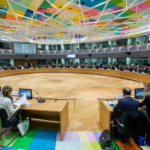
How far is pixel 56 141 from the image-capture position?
2.97 metres

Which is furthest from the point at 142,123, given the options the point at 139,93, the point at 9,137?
the point at 9,137

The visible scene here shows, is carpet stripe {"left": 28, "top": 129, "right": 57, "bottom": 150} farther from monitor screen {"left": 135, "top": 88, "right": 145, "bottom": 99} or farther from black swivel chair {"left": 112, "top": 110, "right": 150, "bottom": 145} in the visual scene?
monitor screen {"left": 135, "top": 88, "right": 145, "bottom": 99}

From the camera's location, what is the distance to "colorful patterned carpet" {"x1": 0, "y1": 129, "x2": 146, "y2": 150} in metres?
2.74

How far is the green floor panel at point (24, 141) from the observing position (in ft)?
9.19

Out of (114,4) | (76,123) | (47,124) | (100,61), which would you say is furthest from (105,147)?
(100,61)

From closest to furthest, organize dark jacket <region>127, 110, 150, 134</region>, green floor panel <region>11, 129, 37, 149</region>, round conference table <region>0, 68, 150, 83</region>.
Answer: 1. dark jacket <region>127, 110, 150, 134</region>
2. green floor panel <region>11, 129, 37, 149</region>
3. round conference table <region>0, 68, 150, 83</region>

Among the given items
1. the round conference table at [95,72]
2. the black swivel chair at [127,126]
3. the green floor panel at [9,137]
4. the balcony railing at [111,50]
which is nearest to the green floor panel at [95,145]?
the black swivel chair at [127,126]

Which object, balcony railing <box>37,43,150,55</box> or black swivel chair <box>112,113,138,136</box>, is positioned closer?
black swivel chair <box>112,113,138,136</box>

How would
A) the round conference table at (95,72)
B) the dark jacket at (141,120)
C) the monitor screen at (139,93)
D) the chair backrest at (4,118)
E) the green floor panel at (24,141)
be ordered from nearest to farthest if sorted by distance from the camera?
the dark jacket at (141,120) < the chair backrest at (4,118) < the green floor panel at (24,141) < the monitor screen at (139,93) < the round conference table at (95,72)

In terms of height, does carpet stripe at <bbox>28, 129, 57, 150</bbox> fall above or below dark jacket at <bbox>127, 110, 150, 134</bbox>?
below

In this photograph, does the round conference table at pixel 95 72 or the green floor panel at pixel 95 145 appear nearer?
the green floor panel at pixel 95 145

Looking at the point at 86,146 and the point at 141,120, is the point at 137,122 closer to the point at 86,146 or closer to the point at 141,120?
the point at 141,120

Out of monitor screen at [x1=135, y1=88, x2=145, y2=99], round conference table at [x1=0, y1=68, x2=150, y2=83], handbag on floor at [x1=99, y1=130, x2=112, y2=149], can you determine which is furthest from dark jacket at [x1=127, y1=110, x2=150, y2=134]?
round conference table at [x1=0, y1=68, x2=150, y2=83]

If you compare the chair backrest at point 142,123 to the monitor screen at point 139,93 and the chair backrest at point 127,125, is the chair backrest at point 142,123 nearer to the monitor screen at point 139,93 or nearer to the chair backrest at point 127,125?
the chair backrest at point 127,125
